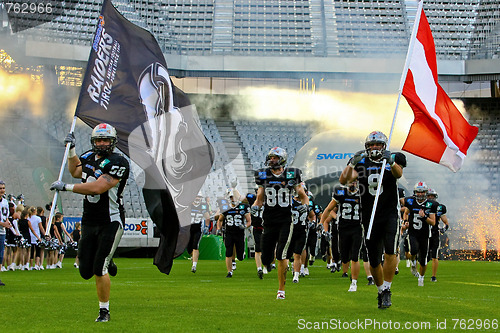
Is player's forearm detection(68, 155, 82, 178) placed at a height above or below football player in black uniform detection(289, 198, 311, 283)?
above

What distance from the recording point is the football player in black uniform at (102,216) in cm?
675

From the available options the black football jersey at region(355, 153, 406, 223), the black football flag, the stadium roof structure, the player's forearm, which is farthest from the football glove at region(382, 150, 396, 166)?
the stadium roof structure

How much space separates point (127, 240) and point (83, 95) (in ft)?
62.7

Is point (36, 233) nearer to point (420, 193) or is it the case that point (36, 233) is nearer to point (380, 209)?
point (420, 193)

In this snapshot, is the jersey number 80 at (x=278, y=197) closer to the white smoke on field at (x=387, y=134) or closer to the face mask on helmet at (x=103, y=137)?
the face mask on helmet at (x=103, y=137)

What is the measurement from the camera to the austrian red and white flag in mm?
9203

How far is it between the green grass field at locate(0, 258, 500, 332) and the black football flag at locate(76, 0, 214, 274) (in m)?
0.99

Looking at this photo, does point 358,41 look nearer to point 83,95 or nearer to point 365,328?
point 83,95

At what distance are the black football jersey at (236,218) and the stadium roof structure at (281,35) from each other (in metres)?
18.4

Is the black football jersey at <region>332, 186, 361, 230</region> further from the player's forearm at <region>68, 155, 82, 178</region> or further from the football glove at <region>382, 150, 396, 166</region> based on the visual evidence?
the player's forearm at <region>68, 155, 82, 178</region>

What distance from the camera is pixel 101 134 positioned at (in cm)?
682

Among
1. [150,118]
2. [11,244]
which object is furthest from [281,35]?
[150,118]

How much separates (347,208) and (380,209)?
4481mm

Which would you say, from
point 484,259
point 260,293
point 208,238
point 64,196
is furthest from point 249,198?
point 484,259
